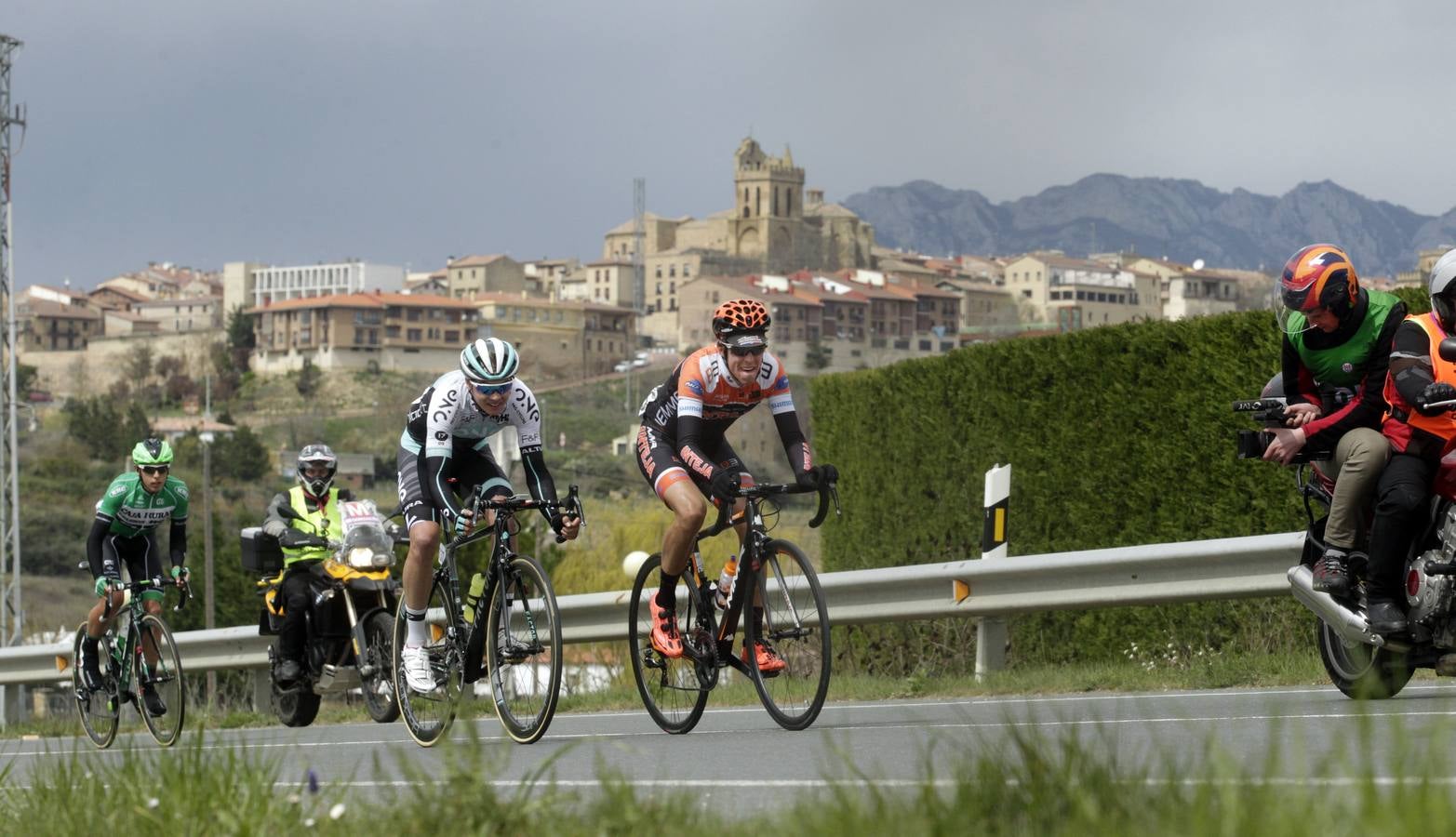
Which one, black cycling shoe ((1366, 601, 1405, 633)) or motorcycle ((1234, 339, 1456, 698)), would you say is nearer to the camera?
motorcycle ((1234, 339, 1456, 698))

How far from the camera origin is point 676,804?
5.21 m

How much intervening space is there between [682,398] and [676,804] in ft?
13.8

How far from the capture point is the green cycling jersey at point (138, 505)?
42.0ft

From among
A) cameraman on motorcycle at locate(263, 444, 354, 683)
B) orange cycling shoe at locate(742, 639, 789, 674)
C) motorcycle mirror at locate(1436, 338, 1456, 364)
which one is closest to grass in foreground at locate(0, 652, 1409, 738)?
cameraman on motorcycle at locate(263, 444, 354, 683)

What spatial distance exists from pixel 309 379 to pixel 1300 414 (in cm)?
18461

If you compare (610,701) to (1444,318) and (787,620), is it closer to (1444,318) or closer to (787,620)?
(787,620)

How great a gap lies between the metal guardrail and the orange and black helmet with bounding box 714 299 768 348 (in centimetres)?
307

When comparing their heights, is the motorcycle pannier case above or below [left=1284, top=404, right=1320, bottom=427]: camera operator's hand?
below

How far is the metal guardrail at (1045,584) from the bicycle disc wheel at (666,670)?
118 inches

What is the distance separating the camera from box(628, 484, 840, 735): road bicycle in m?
8.77

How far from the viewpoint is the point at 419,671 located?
32.3ft

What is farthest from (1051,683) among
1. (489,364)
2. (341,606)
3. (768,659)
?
(341,606)

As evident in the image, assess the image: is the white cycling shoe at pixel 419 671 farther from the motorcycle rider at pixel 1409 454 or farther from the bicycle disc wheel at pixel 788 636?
the motorcycle rider at pixel 1409 454

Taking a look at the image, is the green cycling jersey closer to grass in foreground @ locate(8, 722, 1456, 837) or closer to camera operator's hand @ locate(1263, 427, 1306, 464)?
grass in foreground @ locate(8, 722, 1456, 837)
